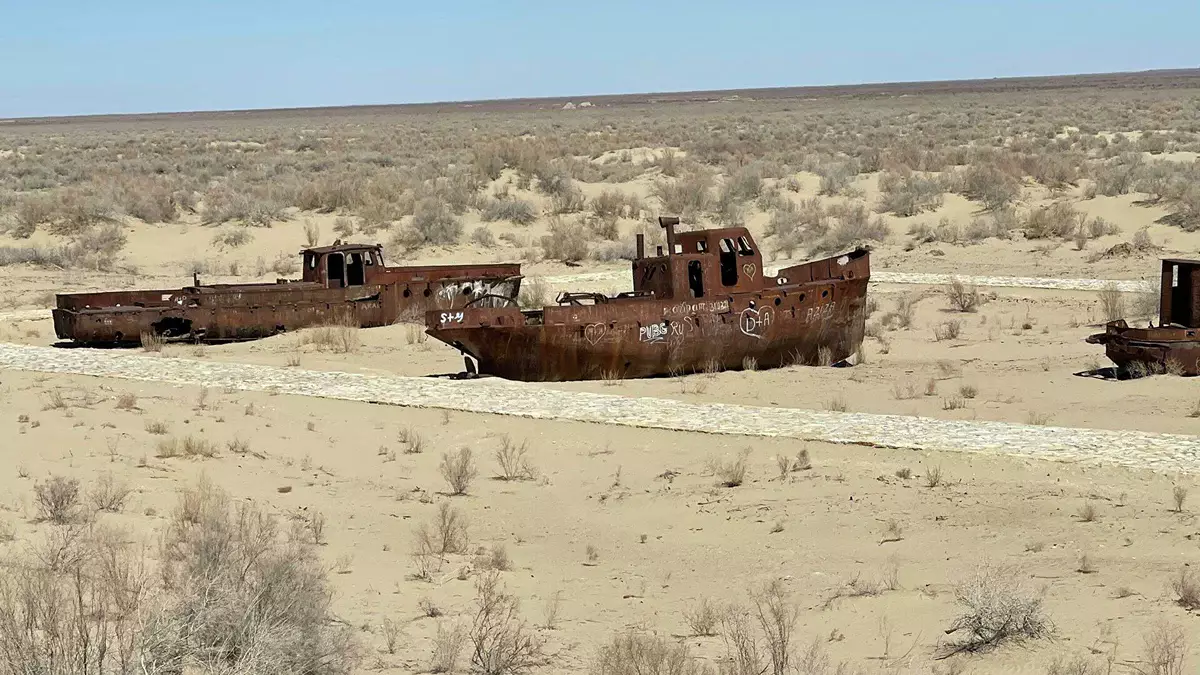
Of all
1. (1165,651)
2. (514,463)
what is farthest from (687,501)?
(1165,651)

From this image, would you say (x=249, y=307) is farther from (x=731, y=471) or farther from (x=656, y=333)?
(x=731, y=471)

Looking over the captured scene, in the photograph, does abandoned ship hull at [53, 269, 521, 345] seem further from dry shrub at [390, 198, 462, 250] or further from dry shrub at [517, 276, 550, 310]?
dry shrub at [390, 198, 462, 250]

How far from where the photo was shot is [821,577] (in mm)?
9461

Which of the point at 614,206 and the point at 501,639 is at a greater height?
the point at 614,206

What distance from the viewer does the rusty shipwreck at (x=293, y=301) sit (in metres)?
20.2

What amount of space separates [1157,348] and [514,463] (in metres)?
8.02

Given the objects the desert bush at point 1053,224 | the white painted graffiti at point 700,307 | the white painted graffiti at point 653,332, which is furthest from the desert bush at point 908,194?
the white painted graffiti at point 653,332

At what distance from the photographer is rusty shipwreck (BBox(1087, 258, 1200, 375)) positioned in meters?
15.6

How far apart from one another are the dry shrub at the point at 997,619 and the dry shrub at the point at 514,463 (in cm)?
507

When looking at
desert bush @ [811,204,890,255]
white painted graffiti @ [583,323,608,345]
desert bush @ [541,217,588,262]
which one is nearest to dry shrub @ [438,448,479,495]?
white painted graffiti @ [583,323,608,345]

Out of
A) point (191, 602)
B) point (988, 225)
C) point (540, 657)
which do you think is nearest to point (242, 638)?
point (191, 602)

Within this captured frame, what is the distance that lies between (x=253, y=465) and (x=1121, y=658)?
7.85 m

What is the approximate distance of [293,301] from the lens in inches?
840

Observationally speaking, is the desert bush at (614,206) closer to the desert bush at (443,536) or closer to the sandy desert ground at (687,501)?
the sandy desert ground at (687,501)
